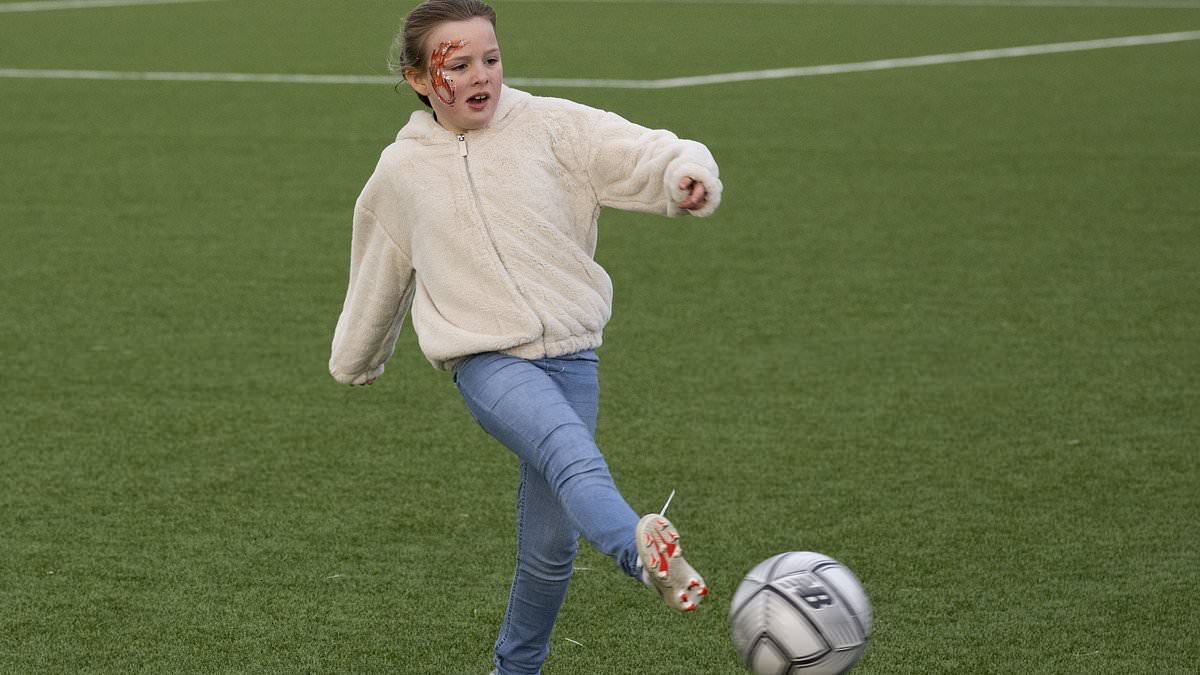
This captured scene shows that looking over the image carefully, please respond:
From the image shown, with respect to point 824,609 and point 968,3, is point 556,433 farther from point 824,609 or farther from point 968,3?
point 968,3

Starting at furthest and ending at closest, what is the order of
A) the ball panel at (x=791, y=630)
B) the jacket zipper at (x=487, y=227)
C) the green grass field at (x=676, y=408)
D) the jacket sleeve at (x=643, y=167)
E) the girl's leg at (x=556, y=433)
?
the green grass field at (x=676, y=408)
the jacket zipper at (x=487, y=227)
the jacket sleeve at (x=643, y=167)
the ball panel at (x=791, y=630)
the girl's leg at (x=556, y=433)

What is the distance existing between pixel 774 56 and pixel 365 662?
A: 43.5 ft

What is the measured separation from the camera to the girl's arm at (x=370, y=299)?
138 inches

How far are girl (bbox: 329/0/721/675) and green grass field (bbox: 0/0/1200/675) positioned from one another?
0.96 metres

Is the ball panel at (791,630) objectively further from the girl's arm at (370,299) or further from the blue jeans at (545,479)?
the girl's arm at (370,299)

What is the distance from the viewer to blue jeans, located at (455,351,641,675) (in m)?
3.01

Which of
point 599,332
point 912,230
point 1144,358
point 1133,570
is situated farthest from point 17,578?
point 912,230

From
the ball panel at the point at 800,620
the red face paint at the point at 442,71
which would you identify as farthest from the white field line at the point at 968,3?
the ball panel at the point at 800,620

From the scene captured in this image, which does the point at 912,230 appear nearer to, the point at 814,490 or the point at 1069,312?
the point at 1069,312

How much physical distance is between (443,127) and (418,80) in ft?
0.39

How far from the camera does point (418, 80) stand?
351 cm

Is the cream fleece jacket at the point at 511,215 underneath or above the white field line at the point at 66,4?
above

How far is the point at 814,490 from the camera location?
523 cm

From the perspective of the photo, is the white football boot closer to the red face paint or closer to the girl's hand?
the girl's hand
